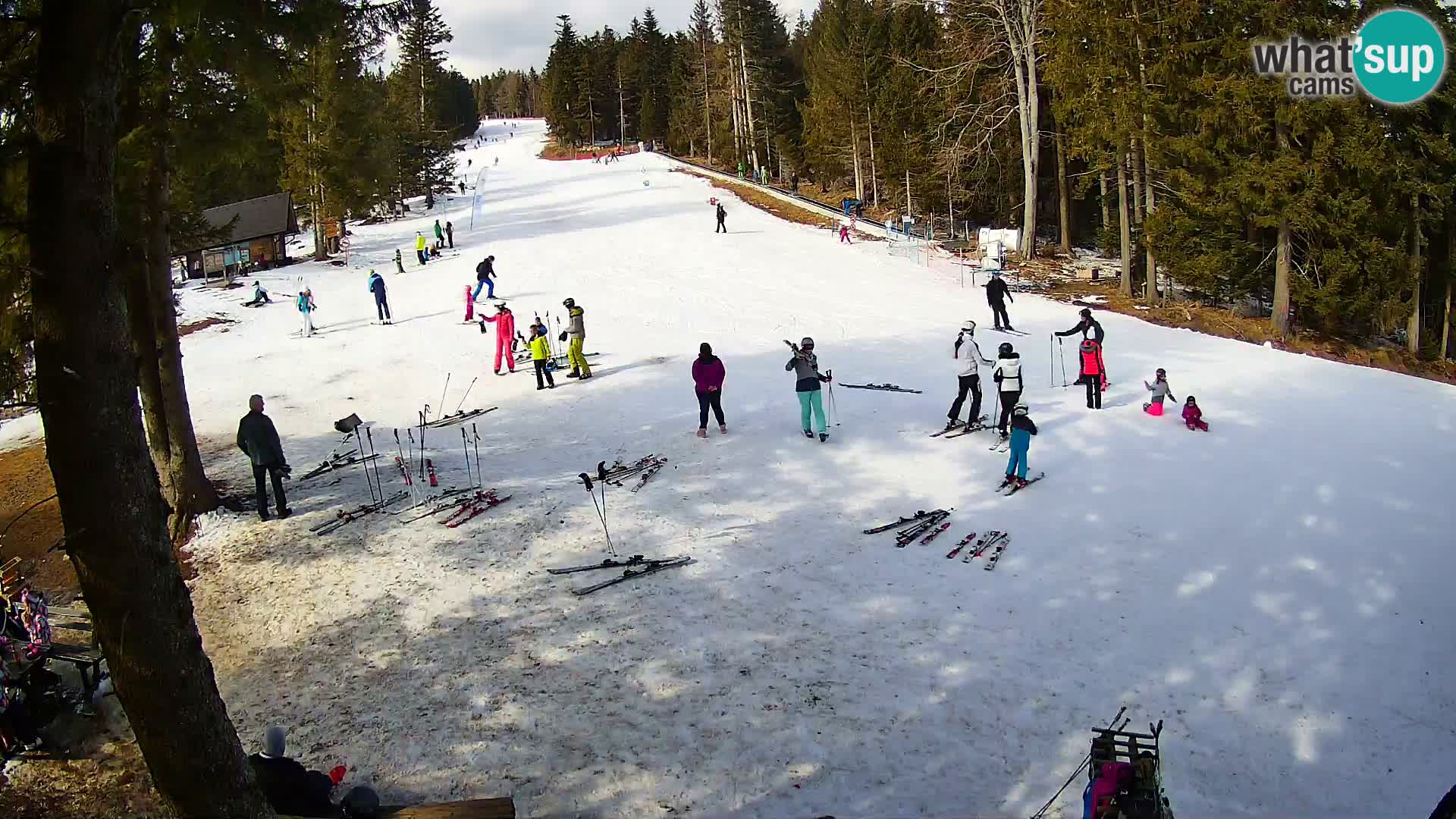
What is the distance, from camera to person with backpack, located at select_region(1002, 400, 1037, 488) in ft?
39.3

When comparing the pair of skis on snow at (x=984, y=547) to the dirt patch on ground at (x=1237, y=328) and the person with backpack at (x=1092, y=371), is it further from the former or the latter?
the dirt patch on ground at (x=1237, y=328)

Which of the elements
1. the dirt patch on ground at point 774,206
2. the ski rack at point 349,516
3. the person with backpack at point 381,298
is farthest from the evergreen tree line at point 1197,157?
the ski rack at point 349,516

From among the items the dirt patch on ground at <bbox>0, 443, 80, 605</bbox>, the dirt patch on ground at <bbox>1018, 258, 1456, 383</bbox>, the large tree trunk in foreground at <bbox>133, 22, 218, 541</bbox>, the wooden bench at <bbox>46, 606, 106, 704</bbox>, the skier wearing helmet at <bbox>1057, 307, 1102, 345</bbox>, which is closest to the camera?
the wooden bench at <bbox>46, 606, 106, 704</bbox>

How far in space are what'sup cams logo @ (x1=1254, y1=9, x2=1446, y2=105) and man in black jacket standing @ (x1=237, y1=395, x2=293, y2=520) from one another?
25324 mm

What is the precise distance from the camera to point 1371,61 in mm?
23938

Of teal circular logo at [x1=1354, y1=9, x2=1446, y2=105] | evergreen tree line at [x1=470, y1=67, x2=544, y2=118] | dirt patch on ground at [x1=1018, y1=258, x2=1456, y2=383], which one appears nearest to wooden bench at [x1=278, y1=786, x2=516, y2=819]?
dirt patch on ground at [x1=1018, y1=258, x2=1456, y2=383]

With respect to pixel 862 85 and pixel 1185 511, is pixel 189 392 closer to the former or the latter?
pixel 1185 511

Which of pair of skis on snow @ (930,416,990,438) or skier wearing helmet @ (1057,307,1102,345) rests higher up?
skier wearing helmet @ (1057,307,1102,345)

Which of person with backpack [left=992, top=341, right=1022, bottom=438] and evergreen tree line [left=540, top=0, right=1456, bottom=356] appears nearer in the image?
person with backpack [left=992, top=341, right=1022, bottom=438]

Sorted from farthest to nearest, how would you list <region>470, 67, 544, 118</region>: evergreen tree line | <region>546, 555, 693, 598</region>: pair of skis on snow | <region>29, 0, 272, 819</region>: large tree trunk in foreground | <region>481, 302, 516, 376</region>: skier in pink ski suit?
<region>470, 67, 544, 118</region>: evergreen tree line < <region>481, 302, 516, 376</region>: skier in pink ski suit < <region>546, 555, 693, 598</region>: pair of skis on snow < <region>29, 0, 272, 819</region>: large tree trunk in foreground

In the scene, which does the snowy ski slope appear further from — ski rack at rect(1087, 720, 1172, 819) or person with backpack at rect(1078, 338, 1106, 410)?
ski rack at rect(1087, 720, 1172, 819)

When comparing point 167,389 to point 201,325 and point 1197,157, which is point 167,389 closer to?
point 201,325

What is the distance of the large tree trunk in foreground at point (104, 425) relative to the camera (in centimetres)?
448

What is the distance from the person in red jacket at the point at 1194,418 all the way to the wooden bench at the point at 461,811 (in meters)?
12.2
